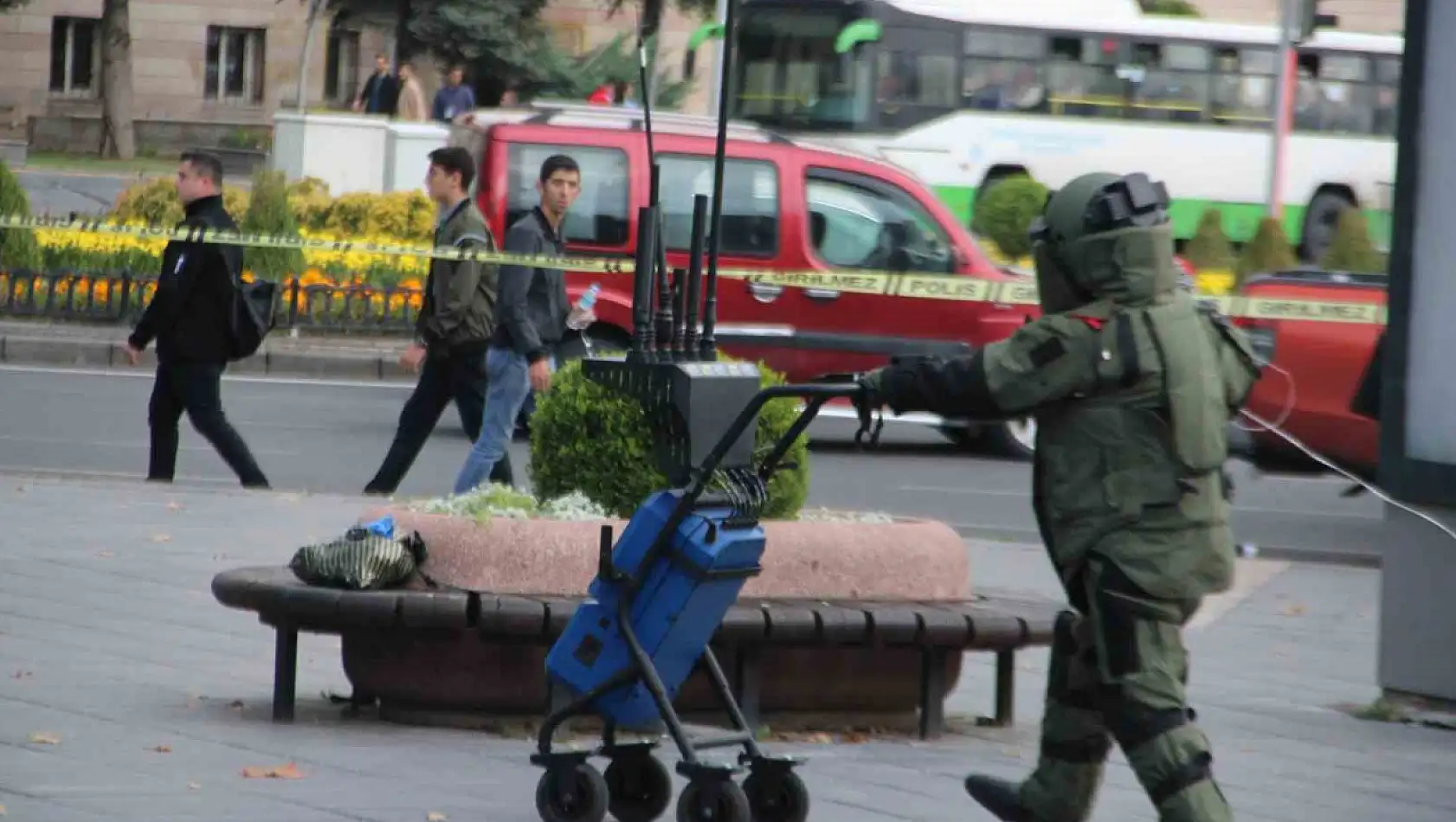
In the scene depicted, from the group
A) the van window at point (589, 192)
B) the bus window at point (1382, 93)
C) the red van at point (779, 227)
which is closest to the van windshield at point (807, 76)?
the bus window at point (1382, 93)

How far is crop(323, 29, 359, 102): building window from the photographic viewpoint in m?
53.1

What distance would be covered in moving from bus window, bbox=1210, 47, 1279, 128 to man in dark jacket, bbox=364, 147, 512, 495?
881 inches

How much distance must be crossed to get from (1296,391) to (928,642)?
720 cm

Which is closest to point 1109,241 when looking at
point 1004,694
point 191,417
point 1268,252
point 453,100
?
point 1004,694

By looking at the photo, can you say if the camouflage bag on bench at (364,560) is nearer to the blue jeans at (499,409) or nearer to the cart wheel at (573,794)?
the cart wheel at (573,794)

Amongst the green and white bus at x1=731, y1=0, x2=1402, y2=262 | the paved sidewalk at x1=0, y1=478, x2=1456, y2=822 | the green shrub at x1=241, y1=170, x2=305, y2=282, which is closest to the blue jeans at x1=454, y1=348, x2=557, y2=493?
the paved sidewalk at x1=0, y1=478, x2=1456, y2=822

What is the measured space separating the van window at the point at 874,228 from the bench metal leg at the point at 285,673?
32.2 feet

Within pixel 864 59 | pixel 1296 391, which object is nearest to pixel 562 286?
pixel 1296 391

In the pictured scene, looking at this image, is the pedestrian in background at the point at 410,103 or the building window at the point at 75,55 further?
the building window at the point at 75,55

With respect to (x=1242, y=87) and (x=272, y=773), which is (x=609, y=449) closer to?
(x=272, y=773)

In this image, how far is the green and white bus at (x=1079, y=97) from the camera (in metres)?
30.5

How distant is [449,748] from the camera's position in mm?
6328

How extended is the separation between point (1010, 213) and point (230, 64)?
30.7 m

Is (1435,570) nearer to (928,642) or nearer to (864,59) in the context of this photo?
(928,642)
